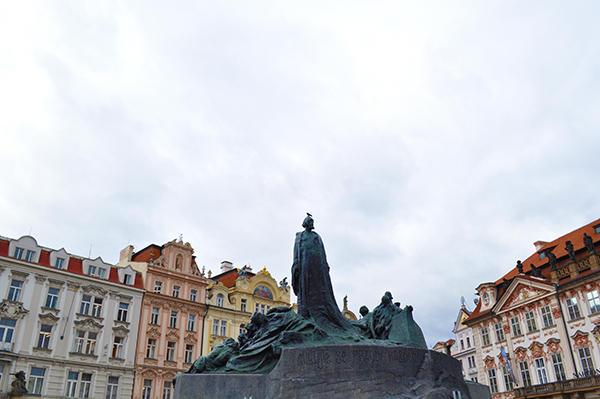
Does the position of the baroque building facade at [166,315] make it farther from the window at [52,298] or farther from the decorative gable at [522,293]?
the decorative gable at [522,293]

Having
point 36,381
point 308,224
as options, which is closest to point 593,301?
point 308,224

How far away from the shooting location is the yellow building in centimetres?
3906

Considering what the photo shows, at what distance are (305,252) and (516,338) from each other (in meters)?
27.9

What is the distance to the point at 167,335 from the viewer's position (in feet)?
117

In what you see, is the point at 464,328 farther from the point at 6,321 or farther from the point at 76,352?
the point at 6,321

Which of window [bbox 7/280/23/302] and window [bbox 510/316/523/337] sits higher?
window [bbox 7/280/23/302]

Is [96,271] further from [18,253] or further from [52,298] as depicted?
[18,253]

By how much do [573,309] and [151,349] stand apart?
29.1 metres

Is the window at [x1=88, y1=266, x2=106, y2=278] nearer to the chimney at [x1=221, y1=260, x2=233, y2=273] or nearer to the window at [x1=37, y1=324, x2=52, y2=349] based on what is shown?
the window at [x1=37, y1=324, x2=52, y2=349]

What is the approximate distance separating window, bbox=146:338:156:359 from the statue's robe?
27854 millimetres

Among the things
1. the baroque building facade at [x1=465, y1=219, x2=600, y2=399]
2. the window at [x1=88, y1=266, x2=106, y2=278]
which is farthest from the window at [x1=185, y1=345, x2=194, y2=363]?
the baroque building facade at [x1=465, y1=219, x2=600, y2=399]

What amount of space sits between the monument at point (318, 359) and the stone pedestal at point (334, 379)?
0.05ft

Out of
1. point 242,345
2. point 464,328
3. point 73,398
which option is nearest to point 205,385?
point 242,345

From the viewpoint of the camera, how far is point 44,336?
29.7m
